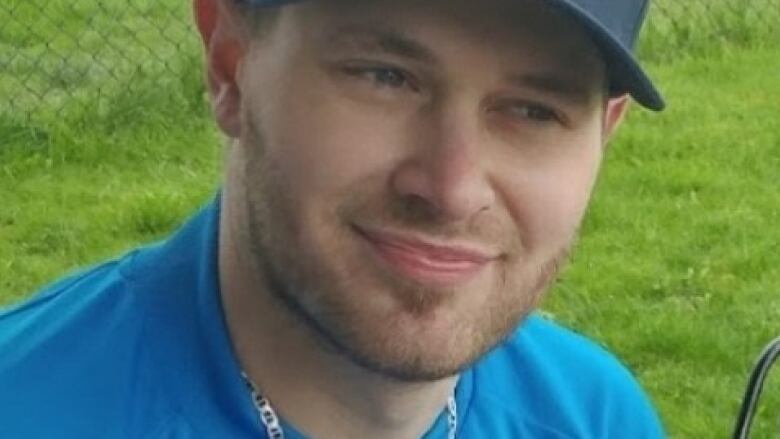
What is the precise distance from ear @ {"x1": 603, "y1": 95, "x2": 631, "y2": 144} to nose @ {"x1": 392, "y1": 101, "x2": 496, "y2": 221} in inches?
8.0

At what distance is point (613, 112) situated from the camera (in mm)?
1755

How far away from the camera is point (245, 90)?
64.7 inches

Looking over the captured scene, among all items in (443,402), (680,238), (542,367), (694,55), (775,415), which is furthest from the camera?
(694,55)

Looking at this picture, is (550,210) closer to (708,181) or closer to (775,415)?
(775,415)

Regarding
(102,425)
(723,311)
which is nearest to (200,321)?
(102,425)

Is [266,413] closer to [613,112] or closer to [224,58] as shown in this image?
[224,58]

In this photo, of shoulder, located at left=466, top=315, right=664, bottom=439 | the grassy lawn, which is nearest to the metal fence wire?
the grassy lawn

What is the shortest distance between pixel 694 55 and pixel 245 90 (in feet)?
17.4

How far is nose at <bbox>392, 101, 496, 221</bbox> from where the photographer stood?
1502 millimetres

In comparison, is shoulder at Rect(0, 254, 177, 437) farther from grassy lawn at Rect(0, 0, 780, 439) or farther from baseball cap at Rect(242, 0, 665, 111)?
grassy lawn at Rect(0, 0, 780, 439)

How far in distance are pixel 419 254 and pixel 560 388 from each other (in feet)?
1.34

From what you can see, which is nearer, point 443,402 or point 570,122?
point 570,122

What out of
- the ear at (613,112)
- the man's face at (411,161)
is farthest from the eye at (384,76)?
the ear at (613,112)

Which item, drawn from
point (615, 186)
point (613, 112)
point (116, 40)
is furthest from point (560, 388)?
point (116, 40)
